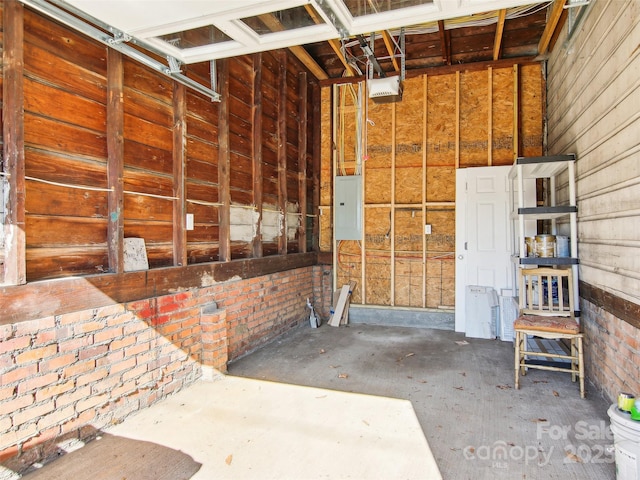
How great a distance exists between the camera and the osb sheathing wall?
5.24m

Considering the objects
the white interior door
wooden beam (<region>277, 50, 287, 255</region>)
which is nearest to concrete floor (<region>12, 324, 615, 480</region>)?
the white interior door

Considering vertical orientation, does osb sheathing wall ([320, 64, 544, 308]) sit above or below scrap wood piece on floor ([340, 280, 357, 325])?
above

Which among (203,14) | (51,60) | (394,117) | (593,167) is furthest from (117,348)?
(394,117)

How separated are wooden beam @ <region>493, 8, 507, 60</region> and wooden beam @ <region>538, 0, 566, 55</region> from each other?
464 millimetres

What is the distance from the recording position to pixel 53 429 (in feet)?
7.47

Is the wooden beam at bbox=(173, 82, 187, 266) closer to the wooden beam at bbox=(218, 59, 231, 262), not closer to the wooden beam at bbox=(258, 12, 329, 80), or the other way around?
the wooden beam at bbox=(218, 59, 231, 262)

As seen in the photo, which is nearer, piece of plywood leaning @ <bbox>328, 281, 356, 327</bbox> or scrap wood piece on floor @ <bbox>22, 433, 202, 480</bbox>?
scrap wood piece on floor @ <bbox>22, 433, 202, 480</bbox>

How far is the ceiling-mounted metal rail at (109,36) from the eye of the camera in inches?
83.9

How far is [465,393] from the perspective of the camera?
3236mm

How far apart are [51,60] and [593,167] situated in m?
4.14

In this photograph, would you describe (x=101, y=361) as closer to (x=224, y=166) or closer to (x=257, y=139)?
(x=224, y=166)

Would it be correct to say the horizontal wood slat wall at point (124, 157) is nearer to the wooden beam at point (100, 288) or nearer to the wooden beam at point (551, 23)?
the wooden beam at point (100, 288)

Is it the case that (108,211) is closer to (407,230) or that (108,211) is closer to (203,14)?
(203,14)

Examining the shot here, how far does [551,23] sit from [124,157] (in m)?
4.54
